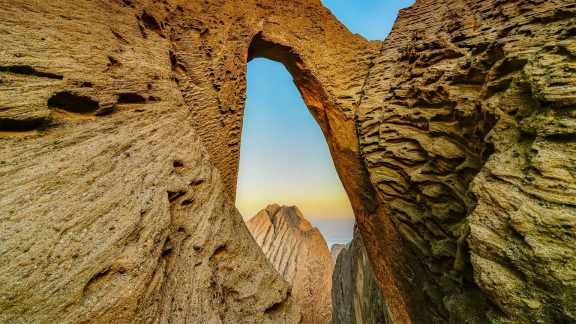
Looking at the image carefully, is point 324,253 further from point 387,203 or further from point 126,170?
point 126,170

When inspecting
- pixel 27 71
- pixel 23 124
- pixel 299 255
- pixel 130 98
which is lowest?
pixel 299 255

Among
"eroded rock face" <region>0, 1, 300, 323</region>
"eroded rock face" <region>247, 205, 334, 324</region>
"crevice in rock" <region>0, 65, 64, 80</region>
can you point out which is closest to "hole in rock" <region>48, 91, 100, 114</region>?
"eroded rock face" <region>0, 1, 300, 323</region>

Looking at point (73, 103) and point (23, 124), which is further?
point (73, 103)

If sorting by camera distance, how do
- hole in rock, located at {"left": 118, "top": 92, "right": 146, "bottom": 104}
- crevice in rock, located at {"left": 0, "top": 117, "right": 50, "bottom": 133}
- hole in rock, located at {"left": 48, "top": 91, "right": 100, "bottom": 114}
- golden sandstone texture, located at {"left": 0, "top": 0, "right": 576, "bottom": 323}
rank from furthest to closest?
hole in rock, located at {"left": 118, "top": 92, "right": 146, "bottom": 104} < hole in rock, located at {"left": 48, "top": 91, "right": 100, "bottom": 114} < crevice in rock, located at {"left": 0, "top": 117, "right": 50, "bottom": 133} < golden sandstone texture, located at {"left": 0, "top": 0, "right": 576, "bottom": 323}

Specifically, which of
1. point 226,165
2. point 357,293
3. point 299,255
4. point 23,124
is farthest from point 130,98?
point 299,255

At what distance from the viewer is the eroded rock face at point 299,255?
22500 millimetres

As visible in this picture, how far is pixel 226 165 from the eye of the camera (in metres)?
7.62

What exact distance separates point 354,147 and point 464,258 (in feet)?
16.5

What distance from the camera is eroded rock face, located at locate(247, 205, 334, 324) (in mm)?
22500

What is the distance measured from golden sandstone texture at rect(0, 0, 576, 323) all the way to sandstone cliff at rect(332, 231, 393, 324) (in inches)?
115

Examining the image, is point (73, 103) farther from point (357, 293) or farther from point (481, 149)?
point (357, 293)

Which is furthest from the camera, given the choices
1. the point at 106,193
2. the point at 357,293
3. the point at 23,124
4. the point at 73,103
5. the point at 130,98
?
the point at 357,293

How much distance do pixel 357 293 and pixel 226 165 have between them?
1152cm

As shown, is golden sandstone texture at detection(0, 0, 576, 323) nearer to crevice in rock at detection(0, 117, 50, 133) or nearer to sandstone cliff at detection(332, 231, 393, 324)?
crevice in rock at detection(0, 117, 50, 133)
